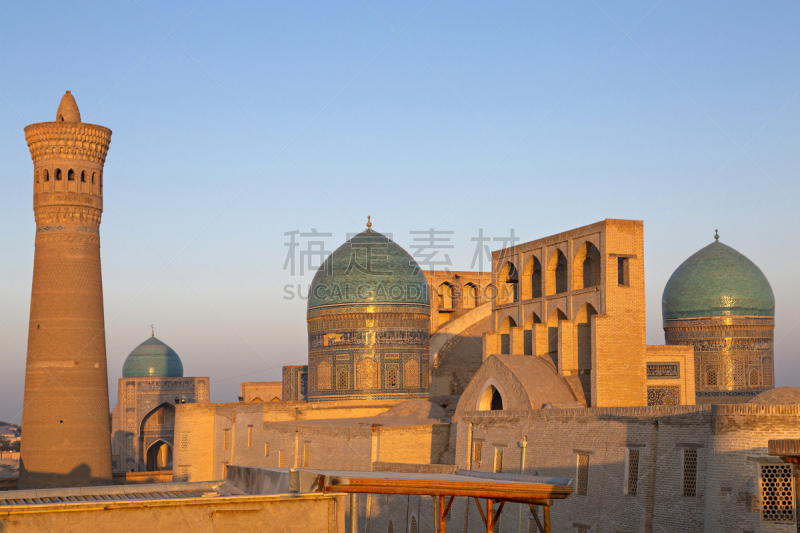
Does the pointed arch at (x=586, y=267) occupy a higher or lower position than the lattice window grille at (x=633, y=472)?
higher

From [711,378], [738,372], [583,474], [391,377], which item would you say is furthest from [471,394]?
[738,372]

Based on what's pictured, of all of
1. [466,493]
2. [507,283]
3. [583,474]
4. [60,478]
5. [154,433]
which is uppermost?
[507,283]

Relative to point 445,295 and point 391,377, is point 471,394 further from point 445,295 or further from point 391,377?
point 445,295

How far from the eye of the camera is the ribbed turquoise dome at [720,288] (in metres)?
28.1

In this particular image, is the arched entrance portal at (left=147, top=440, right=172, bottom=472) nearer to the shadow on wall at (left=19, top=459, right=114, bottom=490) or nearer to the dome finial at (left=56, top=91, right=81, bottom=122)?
the shadow on wall at (left=19, top=459, right=114, bottom=490)

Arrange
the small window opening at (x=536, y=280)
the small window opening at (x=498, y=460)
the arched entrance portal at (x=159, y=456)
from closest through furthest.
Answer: the small window opening at (x=498, y=460), the small window opening at (x=536, y=280), the arched entrance portal at (x=159, y=456)

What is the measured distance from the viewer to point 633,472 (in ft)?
44.2

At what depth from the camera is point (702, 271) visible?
28641 millimetres

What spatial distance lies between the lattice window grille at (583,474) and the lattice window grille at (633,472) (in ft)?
3.43

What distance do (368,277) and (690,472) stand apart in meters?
17.5

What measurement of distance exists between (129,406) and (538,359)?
2659 centimetres

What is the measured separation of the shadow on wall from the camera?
26469 mm

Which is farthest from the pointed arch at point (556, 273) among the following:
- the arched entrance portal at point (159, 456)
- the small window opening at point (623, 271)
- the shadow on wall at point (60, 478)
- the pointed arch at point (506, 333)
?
the arched entrance portal at point (159, 456)

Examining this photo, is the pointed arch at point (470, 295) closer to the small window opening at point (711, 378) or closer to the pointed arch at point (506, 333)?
the small window opening at point (711, 378)
